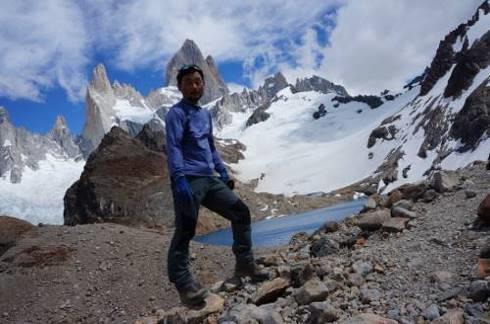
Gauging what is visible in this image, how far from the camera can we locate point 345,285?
7531 millimetres

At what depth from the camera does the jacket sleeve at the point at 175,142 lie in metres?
7.58

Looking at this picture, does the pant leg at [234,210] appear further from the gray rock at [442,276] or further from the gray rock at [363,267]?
the gray rock at [442,276]

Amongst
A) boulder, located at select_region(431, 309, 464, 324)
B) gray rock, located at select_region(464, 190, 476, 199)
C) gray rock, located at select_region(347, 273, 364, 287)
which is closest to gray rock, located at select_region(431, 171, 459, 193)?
gray rock, located at select_region(464, 190, 476, 199)

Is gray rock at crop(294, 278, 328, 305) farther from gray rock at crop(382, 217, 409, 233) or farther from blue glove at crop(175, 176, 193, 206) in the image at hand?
gray rock at crop(382, 217, 409, 233)

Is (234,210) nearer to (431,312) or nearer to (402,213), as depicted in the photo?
(431,312)

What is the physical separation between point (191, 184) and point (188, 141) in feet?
2.50

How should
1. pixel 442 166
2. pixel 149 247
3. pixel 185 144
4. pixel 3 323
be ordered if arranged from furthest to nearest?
pixel 442 166 → pixel 149 247 → pixel 3 323 → pixel 185 144

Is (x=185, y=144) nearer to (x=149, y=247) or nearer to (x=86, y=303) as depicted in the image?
(x=86, y=303)

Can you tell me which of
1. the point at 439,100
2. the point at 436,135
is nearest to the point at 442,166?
the point at 436,135

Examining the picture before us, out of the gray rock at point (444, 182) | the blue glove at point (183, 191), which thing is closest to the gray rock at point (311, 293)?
the blue glove at point (183, 191)

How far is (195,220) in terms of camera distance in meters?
7.82

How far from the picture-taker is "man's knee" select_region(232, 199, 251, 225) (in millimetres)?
8523

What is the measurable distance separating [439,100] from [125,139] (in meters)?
124

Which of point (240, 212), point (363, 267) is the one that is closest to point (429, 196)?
point (363, 267)
